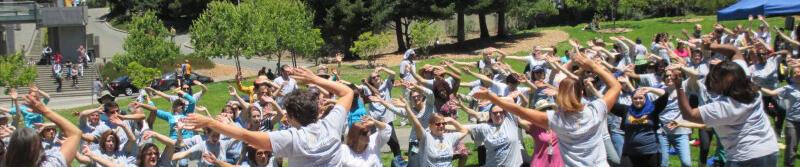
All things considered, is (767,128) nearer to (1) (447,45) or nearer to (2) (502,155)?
(2) (502,155)

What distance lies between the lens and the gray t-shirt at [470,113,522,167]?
315 inches

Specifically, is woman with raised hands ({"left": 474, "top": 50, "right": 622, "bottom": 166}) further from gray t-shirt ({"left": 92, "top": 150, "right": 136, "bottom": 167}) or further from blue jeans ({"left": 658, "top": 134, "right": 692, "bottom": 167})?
gray t-shirt ({"left": 92, "top": 150, "right": 136, "bottom": 167})

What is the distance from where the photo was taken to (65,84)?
135 ft

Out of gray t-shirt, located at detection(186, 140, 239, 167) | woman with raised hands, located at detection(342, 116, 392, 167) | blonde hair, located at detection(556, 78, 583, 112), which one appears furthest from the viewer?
gray t-shirt, located at detection(186, 140, 239, 167)

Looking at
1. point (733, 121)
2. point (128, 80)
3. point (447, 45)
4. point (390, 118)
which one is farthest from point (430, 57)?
point (733, 121)

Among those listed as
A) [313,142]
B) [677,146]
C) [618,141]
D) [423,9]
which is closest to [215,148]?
[313,142]

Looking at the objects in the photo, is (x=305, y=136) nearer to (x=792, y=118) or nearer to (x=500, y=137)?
(x=500, y=137)

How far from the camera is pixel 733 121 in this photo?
5656mm

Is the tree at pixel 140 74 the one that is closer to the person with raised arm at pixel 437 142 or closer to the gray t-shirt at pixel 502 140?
the person with raised arm at pixel 437 142

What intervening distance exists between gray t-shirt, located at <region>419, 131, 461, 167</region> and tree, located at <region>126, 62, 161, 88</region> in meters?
23.4

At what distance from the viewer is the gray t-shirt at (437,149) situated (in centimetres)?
790

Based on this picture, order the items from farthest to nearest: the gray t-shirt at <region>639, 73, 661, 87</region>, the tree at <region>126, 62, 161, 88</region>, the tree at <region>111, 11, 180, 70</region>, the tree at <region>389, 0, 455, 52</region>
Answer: the tree at <region>389, 0, 455, 52</region>, the tree at <region>111, 11, 180, 70</region>, the tree at <region>126, 62, 161, 88</region>, the gray t-shirt at <region>639, 73, 661, 87</region>

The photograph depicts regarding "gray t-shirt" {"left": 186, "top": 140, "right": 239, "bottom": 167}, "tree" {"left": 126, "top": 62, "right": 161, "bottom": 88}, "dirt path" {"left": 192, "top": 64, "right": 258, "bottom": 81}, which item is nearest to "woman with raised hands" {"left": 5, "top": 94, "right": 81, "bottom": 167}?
"gray t-shirt" {"left": 186, "top": 140, "right": 239, "bottom": 167}

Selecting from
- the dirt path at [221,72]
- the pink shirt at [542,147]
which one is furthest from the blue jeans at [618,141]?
the dirt path at [221,72]
